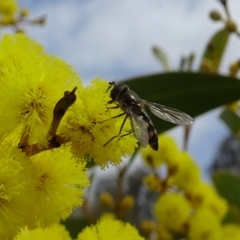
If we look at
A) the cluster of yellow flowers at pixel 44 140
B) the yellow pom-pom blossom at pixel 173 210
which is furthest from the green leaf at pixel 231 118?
the cluster of yellow flowers at pixel 44 140

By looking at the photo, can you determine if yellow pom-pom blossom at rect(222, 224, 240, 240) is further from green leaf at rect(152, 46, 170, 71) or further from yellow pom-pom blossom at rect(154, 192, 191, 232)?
green leaf at rect(152, 46, 170, 71)

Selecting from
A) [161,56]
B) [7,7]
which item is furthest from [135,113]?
A: [161,56]

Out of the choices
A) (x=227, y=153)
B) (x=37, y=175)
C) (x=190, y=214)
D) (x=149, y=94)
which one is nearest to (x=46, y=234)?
(x=37, y=175)

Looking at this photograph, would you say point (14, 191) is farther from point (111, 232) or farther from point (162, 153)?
point (162, 153)

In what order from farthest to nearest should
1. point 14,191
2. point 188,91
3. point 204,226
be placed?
1. point 204,226
2. point 188,91
3. point 14,191

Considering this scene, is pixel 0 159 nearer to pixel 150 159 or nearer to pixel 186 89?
pixel 186 89

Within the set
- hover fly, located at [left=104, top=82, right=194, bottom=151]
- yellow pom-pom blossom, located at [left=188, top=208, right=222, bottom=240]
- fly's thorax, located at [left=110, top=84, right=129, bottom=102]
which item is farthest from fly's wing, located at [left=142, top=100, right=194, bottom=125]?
yellow pom-pom blossom, located at [left=188, top=208, right=222, bottom=240]
